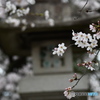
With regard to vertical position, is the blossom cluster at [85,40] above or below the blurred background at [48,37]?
below

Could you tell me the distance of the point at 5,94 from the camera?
6.77m

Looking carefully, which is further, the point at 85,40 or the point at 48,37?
the point at 48,37

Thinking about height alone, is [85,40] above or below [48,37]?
below

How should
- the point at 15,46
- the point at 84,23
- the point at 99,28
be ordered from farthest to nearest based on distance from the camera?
the point at 15,46, the point at 84,23, the point at 99,28

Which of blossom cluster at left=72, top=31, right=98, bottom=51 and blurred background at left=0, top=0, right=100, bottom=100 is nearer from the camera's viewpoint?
blossom cluster at left=72, top=31, right=98, bottom=51

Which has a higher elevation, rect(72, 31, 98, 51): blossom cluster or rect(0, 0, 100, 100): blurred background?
rect(0, 0, 100, 100): blurred background

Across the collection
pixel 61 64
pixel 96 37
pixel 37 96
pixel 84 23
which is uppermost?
pixel 84 23

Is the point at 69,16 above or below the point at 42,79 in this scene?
above

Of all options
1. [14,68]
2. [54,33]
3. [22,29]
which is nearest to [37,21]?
[22,29]

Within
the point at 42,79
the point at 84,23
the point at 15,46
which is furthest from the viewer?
the point at 15,46

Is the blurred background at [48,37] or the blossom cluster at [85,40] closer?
the blossom cluster at [85,40]

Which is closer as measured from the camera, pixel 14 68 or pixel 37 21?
pixel 37 21

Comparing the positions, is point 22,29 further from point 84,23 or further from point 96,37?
point 96,37

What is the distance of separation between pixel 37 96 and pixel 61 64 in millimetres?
656
